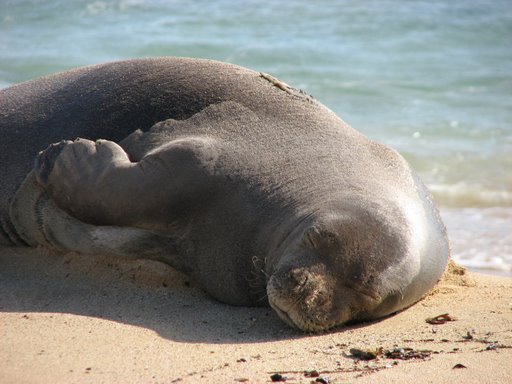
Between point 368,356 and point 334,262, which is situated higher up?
point 334,262

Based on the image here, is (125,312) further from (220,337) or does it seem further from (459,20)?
(459,20)

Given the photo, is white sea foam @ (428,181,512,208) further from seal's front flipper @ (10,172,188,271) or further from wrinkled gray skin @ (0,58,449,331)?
seal's front flipper @ (10,172,188,271)

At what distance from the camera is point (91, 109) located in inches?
194

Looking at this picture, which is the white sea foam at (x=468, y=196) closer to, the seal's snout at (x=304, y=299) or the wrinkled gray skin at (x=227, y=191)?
the wrinkled gray skin at (x=227, y=191)

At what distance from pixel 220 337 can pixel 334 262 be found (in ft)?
1.85

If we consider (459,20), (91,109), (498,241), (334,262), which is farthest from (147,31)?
(334,262)

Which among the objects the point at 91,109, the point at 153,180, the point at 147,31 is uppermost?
the point at 147,31

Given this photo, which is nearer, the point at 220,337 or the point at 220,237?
the point at 220,337

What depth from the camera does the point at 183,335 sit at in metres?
4.01

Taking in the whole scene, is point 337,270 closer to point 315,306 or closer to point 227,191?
point 315,306

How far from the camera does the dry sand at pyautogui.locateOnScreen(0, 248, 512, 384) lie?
3.51m

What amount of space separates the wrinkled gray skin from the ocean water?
Result: 211 cm

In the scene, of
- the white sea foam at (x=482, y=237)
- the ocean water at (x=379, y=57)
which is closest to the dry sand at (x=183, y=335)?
the white sea foam at (x=482, y=237)

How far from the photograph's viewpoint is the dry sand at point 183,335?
138 inches
